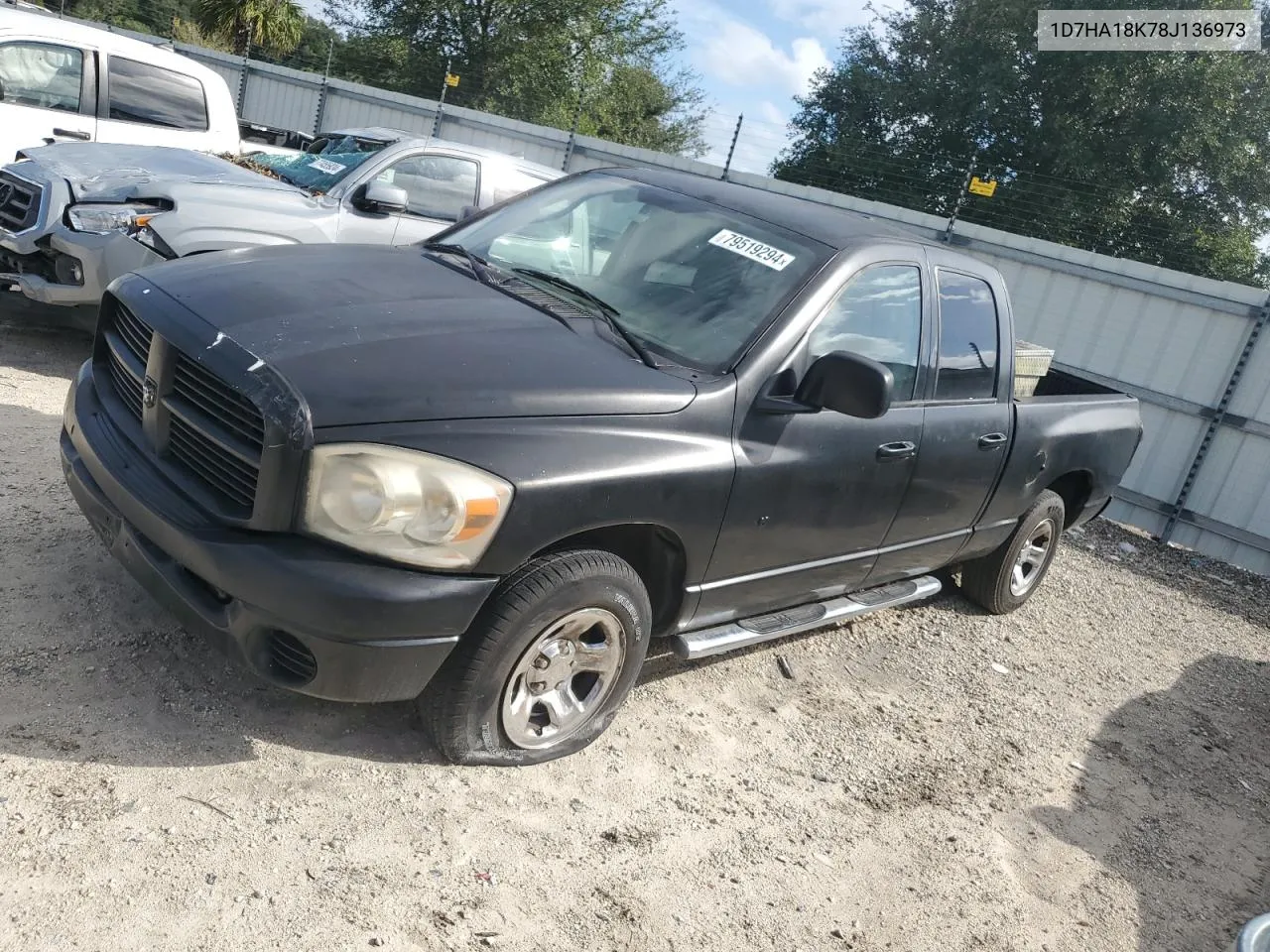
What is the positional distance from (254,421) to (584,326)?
1163 mm

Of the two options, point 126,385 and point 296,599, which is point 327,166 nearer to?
point 126,385

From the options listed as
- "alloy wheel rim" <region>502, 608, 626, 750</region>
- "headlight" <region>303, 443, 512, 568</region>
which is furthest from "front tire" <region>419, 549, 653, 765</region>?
"headlight" <region>303, 443, 512, 568</region>

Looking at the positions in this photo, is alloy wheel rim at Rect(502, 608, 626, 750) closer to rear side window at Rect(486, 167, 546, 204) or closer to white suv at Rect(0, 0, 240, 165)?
rear side window at Rect(486, 167, 546, 204)

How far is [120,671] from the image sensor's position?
10.9ft

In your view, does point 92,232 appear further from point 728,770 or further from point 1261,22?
point 1261,22

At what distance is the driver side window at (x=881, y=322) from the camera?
3.79 meters

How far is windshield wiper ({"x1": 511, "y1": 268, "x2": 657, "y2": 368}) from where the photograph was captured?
11.3 ft

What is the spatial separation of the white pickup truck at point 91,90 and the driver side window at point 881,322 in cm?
667

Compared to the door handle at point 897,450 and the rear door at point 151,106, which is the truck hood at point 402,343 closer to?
the door handle at point 897,450

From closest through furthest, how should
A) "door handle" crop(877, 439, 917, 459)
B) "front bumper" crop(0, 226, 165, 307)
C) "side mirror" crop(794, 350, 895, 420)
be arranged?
1. "side mirror" crop(794, 350, 895, 420)
2. "door handle" crop(877, 439, 917, 459)
3. "front bumper" crop(0, 226, 165, 307)

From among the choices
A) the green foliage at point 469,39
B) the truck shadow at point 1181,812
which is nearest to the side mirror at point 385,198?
the truck shadow at point 1181,812

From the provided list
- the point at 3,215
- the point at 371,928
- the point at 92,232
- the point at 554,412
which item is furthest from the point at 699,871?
the point at 3,215

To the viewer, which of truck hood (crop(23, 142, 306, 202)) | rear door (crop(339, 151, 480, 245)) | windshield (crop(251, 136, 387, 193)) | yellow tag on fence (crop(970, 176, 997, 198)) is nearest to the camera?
truck hood (crop(23, 142, 306, 202))

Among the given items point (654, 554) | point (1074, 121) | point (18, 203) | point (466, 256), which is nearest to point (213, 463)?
point (654, 554)
